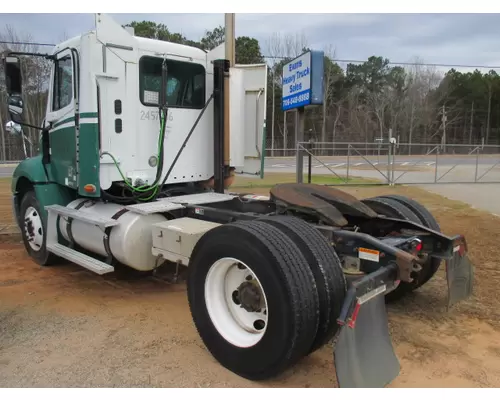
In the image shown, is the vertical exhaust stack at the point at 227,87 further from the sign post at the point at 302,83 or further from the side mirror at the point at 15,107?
the side mirror at the point at 15,107

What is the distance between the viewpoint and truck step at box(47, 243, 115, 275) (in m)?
4.99

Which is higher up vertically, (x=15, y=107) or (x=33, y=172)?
(x=15, y=107)

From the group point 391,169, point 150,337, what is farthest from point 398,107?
point 150,337

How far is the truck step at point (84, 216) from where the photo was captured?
16.6 ft

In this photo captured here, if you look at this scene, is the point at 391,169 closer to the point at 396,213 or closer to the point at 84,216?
the point at 396,213

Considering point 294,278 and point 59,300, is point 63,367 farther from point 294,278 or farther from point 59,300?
point 294,278

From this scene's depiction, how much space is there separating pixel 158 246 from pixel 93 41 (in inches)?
96.6

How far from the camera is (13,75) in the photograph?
218 inches

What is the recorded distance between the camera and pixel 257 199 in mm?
5184

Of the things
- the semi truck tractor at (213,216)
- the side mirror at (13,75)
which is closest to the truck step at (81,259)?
the semi truck tractor at (213,216)

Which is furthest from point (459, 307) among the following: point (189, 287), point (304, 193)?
point (189, 287)

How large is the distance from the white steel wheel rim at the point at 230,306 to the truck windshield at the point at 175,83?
→ 9.38ft

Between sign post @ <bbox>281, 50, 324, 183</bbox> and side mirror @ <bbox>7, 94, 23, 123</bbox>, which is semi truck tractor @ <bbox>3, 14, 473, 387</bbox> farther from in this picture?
sign post @ <bbox>281, 50, 324, 183</bbox>

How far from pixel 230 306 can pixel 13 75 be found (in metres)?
4.00
